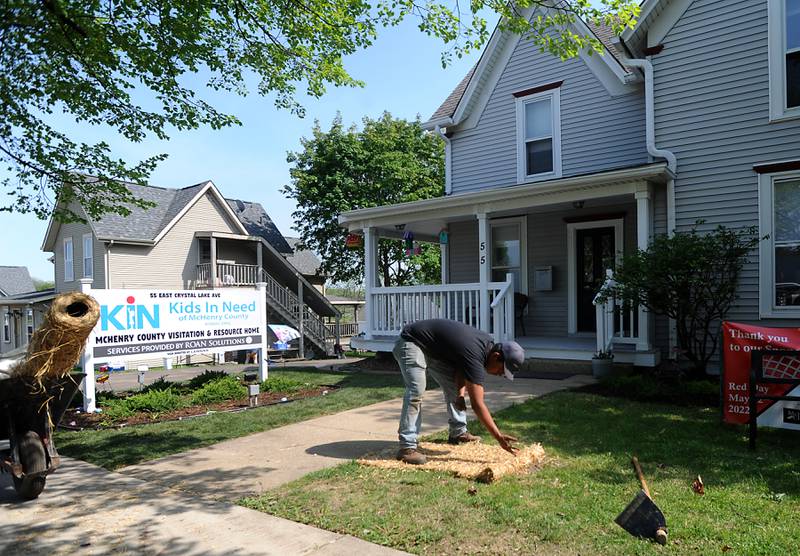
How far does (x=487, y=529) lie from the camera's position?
12.2 ft

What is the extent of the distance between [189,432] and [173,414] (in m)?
1.38

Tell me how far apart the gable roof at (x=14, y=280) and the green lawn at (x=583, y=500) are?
42.0m

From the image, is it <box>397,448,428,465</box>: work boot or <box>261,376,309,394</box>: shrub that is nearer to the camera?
<box>397,448,428,465</box>: work boot

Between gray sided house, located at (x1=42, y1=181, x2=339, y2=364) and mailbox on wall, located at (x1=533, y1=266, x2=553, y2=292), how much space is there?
1486 cm

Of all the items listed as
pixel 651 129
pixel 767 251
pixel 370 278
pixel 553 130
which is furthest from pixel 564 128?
pixel 370 278

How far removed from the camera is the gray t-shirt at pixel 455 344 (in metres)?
4.93

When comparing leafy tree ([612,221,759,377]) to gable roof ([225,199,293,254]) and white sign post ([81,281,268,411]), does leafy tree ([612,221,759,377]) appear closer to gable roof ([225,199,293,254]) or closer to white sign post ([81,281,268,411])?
white sign post ([81,281,268,411])

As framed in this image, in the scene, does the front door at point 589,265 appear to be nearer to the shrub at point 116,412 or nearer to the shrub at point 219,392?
the shrub at point 219,392

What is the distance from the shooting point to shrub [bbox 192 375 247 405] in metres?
8.98

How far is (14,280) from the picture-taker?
132ft

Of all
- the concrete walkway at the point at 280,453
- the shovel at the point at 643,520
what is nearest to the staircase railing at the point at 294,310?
the concrete walkway at the point at 280,453

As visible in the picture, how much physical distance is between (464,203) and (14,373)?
8642 millimetres

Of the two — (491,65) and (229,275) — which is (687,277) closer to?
(491,65)

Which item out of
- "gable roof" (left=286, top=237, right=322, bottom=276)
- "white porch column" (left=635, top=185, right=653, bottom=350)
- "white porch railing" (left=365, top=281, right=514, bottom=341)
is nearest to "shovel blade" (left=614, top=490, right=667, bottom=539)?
"white porch column" (left=635, top=185, right=653, bottom=350)
